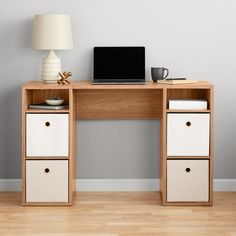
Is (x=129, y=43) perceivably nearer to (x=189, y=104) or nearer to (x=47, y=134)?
(x=189, y=104)

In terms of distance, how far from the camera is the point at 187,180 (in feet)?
12.6

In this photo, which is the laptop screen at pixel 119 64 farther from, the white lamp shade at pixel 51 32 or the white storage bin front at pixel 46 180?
the white storage bin front at pixel 46 180

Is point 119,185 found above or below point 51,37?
below

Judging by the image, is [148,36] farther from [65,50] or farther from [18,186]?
[18,186]

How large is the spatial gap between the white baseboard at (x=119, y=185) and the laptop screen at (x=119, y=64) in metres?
0.71

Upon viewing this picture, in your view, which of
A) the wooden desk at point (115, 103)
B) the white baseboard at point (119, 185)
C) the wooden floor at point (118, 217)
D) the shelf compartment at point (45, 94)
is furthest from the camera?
the white baseboard at point (119, 185)

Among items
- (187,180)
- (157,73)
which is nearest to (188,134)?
(187,180)

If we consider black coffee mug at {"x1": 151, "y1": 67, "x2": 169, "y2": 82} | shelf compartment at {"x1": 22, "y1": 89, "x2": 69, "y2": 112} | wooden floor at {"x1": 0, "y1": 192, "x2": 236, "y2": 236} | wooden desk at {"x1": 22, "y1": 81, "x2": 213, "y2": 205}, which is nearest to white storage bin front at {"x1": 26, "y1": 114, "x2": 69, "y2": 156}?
wooden desk at {"x1": 22, "y1": 81, "x2": 213, "y2": 205}

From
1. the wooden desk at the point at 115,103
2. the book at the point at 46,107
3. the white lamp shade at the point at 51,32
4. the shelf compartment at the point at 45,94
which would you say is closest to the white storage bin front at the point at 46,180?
the wooden desk at the point at 115,103

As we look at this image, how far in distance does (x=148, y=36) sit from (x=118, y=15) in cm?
23

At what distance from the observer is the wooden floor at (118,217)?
3342 mm

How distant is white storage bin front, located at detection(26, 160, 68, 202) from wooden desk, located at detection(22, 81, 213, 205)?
0.08 ft

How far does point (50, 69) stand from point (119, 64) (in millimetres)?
429

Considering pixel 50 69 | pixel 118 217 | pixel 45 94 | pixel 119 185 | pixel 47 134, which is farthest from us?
pixel 119 185
